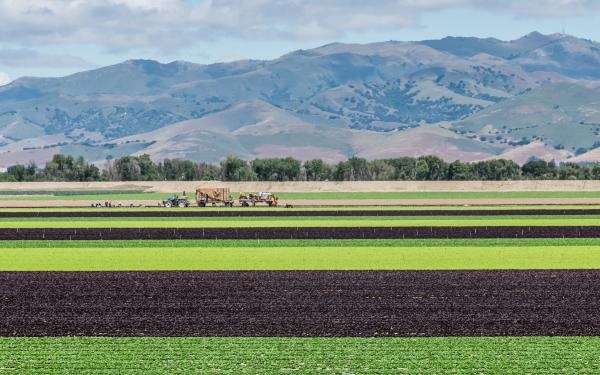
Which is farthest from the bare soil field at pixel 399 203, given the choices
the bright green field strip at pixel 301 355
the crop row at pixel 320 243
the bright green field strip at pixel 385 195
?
the bright green field strip at pixel 301 355

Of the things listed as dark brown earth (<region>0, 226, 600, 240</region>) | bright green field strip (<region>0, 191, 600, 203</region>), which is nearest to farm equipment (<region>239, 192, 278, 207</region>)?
bright green field strip (<region>0, 191, 600, 203</region>)

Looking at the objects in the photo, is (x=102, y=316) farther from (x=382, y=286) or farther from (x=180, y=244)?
(x=180, y=244)

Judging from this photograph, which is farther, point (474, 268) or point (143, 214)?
point (143, 214)

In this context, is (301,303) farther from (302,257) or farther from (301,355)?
(302,257)

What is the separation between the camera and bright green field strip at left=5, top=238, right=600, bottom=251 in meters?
69.0

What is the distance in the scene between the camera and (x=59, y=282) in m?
46.7

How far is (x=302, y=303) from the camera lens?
39250 mm

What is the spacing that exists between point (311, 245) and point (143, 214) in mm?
48145

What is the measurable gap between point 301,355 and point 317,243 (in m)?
40.7

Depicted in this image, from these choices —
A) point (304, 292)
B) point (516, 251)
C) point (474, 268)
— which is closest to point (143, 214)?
point (516, 251)

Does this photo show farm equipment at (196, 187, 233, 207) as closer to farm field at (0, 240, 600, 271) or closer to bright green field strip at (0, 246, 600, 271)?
farm field at (0, 240, 600, 271)

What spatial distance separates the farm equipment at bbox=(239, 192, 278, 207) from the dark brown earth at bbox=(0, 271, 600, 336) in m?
83.2

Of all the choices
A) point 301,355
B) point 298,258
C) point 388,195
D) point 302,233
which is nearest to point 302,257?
point 298,258

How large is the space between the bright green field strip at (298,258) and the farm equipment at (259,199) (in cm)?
6669
